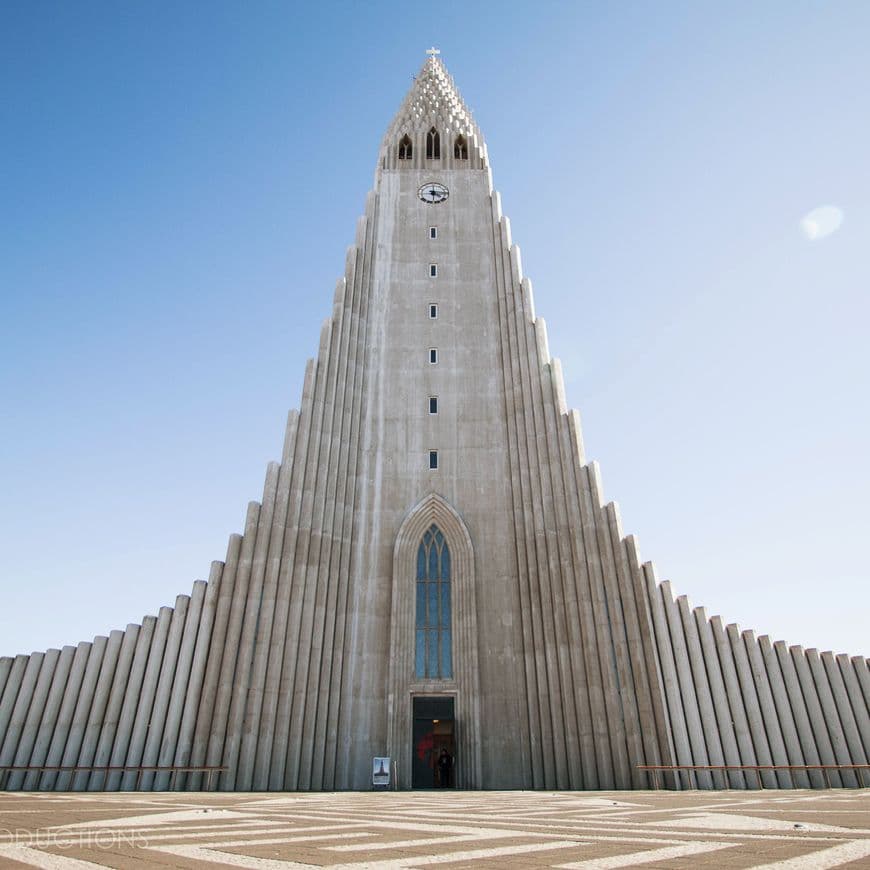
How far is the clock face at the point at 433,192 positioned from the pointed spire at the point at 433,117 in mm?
2504

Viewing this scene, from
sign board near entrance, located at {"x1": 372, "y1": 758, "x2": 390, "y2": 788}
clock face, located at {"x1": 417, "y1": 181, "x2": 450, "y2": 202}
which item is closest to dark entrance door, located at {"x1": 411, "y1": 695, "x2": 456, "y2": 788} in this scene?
sign board near entrance, located at {"x1": 372, "y1": 758, "x2": 390, "y2": 788}

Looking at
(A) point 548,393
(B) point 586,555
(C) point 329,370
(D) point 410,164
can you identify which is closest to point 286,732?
(B) point 586,555

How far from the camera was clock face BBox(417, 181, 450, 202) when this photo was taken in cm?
3272

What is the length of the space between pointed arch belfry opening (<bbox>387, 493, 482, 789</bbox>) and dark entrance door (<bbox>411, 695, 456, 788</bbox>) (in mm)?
477

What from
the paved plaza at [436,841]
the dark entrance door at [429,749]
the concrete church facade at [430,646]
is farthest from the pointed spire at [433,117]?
the paved plaza at [436,841]

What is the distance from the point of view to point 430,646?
22969 mm

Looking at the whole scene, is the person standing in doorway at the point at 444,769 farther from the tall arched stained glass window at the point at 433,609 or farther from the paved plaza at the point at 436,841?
the paved plaza at the point at 436,841

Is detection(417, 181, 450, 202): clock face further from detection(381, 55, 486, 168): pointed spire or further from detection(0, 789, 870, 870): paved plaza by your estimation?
detection(0, 789, 870, 870): paved plaza

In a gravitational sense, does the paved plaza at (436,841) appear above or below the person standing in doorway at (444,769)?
below

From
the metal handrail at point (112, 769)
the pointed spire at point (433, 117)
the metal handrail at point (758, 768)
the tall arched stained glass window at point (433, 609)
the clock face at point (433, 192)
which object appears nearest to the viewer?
the metal handrail at point (758, 768)

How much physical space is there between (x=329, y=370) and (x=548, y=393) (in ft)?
29.1

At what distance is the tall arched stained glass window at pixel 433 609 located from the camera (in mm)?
22625

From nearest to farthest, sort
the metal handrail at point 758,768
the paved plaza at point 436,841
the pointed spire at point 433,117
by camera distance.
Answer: the paved plaza at point 436,841
the metal handrail at point 758,768
the pointed spire at point 433,117

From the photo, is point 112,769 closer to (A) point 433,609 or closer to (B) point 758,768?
(A) point 433,609
